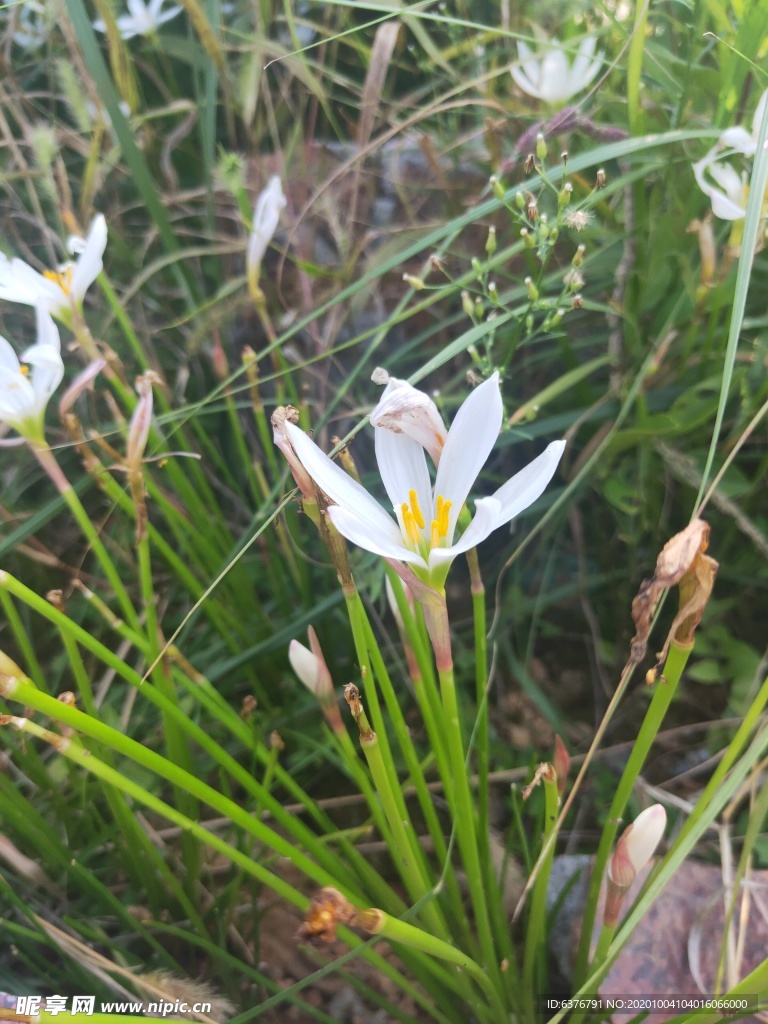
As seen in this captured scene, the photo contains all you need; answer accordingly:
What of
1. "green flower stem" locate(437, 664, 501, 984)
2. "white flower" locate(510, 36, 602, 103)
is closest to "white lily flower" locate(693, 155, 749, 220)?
"white flower" locate(510, 36, 602, 103)

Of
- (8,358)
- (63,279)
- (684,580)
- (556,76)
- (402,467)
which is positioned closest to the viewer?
(684,580)

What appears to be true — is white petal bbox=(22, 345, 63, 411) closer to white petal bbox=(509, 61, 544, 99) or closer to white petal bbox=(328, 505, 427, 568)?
white petal bbox=(328, 505, 427, 568)

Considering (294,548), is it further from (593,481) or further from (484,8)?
(484,8)

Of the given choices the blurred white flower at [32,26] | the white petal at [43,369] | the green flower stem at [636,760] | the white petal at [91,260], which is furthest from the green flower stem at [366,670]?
the blurred white flower at [32,26]

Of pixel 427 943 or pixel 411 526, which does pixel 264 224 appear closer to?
pixel 411 526

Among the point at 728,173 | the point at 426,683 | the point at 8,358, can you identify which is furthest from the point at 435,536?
the point at 728,173

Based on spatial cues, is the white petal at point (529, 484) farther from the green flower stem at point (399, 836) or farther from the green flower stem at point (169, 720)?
the green flower stem at point (169, 720)
